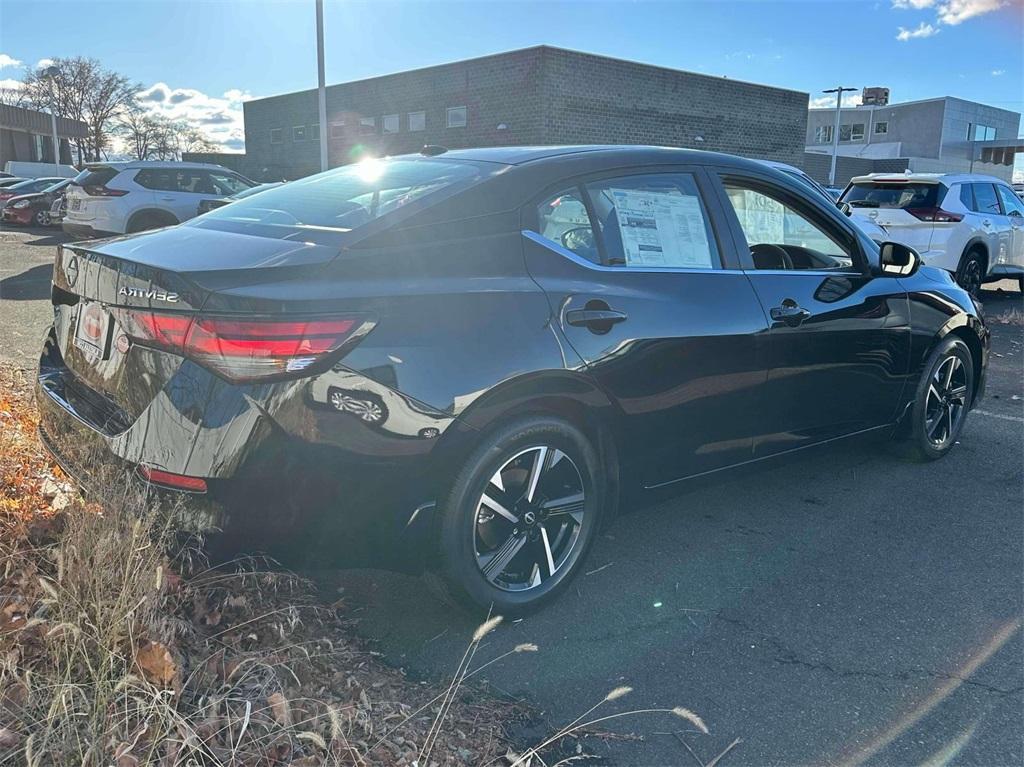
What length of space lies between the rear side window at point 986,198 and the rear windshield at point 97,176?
1321cm

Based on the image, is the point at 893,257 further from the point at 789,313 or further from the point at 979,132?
the point at 979,132

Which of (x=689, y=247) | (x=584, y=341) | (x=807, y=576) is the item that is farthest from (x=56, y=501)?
(x=807, y=576)

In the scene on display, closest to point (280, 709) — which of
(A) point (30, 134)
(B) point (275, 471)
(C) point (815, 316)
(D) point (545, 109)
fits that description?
(B) point (275, 471)

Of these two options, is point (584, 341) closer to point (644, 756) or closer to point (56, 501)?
point (644, 756)

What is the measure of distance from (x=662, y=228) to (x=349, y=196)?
1.28m

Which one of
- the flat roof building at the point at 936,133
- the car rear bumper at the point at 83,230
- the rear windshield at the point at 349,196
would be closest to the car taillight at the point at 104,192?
the car rear bumper at the point at 83,230

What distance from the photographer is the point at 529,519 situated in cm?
297

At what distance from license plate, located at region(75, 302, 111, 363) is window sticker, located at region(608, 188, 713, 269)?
188cm

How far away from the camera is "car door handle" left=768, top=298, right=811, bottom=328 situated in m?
3.65

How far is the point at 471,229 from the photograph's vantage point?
113 inches

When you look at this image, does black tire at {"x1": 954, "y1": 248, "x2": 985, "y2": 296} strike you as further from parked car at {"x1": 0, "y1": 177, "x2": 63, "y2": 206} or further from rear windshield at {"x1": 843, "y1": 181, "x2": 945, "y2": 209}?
parked car at {"x1": 0, "y1": 177, "x2": 63, "y2": 206}

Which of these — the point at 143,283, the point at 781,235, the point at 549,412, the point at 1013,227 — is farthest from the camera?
the point at 1013,227

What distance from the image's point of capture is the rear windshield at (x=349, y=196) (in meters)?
2.93

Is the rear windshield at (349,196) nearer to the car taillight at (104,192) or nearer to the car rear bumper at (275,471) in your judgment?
the car rear bumper at (275,471)
